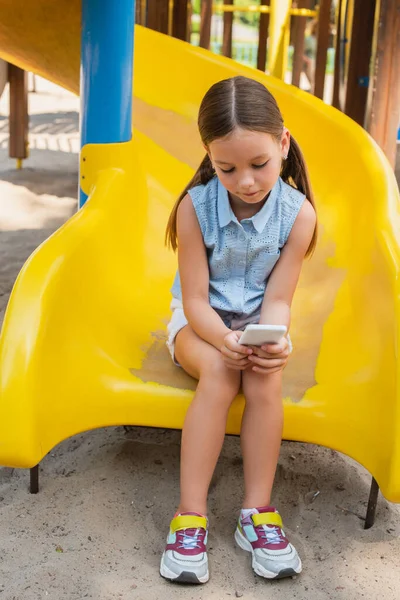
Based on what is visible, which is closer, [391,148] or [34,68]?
[34,68]

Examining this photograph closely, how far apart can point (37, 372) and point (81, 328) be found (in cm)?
23

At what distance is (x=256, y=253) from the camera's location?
66.9 inches

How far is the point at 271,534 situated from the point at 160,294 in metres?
0.76

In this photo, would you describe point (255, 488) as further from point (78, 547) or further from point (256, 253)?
point (256, 253)

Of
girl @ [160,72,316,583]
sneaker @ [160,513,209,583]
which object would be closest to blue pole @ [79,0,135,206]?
girl @ [160,72,316,583]

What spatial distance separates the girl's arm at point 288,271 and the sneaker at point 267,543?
376 mm

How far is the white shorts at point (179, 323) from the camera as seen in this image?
1.72 m

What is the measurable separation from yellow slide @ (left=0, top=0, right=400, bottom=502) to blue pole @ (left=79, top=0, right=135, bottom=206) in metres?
0.06

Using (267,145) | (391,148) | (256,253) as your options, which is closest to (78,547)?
(256,253)

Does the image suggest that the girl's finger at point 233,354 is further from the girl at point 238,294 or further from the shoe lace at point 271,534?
the shoe lace at point 271,534

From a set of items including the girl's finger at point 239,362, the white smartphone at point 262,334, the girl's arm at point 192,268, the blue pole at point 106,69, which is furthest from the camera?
the blue pole at point 106,69

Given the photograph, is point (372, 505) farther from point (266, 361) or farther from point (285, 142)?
point (285, 142)


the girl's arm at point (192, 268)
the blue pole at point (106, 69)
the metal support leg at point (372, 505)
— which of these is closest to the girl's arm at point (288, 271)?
the girl's arm at point (192, 268)

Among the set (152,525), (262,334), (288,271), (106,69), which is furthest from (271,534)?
(106,69)
